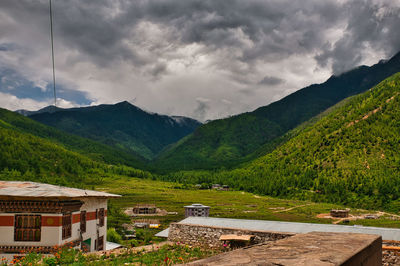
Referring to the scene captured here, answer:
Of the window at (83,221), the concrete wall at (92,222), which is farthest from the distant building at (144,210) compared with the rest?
the window at (83,221)

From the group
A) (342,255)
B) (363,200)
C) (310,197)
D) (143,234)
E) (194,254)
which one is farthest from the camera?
(310,197)

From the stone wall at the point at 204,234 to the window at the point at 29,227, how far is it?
7.05 m

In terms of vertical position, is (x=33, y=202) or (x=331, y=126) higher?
(x=331, y=126)

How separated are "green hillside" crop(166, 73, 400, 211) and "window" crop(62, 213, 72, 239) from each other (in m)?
87.7

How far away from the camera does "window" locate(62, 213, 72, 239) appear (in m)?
18.5

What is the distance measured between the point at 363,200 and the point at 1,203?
99218mm

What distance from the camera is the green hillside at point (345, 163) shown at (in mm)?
102250

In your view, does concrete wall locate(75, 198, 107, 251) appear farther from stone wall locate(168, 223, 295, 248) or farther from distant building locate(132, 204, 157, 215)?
distant building locate(132, 204, 157, 215)

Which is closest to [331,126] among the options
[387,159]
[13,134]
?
[387,159]

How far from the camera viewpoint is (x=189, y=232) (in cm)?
1789

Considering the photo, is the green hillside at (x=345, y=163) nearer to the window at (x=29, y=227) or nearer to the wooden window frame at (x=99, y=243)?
the wooden window frame at (x=99, y=243)

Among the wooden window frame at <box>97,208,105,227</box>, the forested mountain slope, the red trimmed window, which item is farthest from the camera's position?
the forested mountain slope

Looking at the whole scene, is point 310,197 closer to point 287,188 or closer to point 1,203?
point 287,188

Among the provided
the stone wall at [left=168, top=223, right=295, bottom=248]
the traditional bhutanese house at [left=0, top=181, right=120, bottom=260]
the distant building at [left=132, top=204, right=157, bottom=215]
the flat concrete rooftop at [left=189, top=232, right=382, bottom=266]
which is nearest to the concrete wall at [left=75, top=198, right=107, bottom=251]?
the traditional bhutanese house at [left=0, top=181, right=120, bottom=260]
